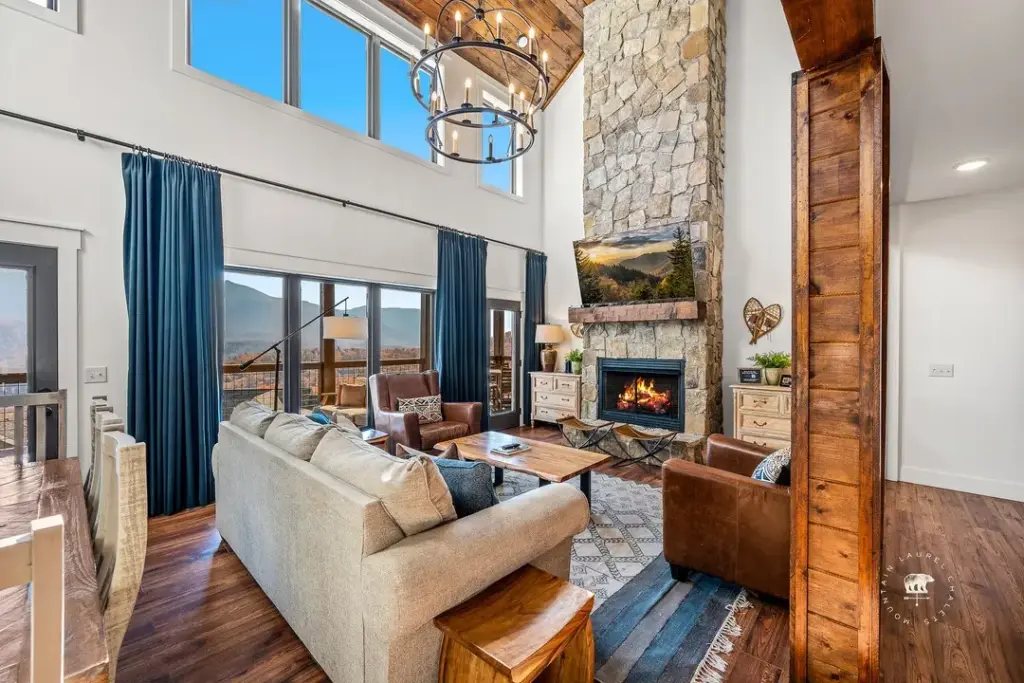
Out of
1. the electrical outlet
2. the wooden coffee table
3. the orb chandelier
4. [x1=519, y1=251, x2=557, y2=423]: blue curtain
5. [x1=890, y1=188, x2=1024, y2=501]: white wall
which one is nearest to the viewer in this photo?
the orb chandelier

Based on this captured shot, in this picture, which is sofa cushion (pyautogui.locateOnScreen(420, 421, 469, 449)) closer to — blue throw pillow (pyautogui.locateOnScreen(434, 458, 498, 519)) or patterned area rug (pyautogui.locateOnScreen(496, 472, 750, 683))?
patterned area rug (pyautogui.locateOnScreen(496, 472, 750, 683))

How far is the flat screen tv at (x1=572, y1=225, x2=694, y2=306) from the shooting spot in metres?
4.73

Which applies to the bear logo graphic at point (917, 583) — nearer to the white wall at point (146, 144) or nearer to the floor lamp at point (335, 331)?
the floor lamp at point (335, 331)

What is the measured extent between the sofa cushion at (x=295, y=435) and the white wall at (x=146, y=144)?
1913 mm

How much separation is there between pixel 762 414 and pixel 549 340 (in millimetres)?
2768

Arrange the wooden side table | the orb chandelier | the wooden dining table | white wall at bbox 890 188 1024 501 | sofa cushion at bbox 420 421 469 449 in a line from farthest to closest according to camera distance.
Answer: sofa cushion at bbox 420 421 469 449
white wall at bbox 890 188 1024 501
the orb chandelier
the wooden side table
the wooden dining table

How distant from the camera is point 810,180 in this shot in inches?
59.6

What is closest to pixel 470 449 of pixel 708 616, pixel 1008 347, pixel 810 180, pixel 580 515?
pixel 580 515

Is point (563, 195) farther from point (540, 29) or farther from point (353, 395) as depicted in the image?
point (353, 395)

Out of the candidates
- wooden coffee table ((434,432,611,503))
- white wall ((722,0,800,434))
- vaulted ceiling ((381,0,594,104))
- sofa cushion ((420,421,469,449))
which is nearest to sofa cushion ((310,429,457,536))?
wooden coffee table ((434,432,611,503))

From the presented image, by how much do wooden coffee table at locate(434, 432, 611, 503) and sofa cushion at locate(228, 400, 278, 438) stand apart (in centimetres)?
126

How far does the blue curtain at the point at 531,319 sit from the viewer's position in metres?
6.73

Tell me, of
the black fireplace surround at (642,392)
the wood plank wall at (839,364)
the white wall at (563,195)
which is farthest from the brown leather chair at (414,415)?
the wood plank wall at (839,364)

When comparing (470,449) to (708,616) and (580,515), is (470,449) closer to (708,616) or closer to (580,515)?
(580,515)
